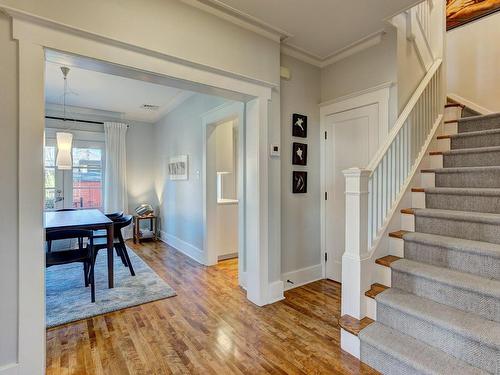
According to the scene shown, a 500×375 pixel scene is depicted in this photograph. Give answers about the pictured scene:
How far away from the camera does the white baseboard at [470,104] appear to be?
3.31m

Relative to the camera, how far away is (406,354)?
1.60 m

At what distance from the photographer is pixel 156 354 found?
1.94m

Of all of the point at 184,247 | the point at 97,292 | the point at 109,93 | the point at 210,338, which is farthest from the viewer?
the point at 184,247

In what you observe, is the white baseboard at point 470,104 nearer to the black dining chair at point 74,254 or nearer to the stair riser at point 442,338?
the stair riser at point 442,338

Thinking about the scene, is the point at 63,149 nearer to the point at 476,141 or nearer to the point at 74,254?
the point at 74,254

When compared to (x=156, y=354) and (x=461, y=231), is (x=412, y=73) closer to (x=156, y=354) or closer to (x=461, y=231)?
(x=461, y=231)

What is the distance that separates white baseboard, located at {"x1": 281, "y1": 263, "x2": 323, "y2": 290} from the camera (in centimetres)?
308

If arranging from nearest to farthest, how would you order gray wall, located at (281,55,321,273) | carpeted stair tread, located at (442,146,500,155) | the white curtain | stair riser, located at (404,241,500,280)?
stair riser, located at (404,241,500,280) → carpeted stair tread, located at (442,146,500,155) → gray wall, located at (281,55,321,273) → the white curtain

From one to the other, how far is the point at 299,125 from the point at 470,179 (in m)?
1.70

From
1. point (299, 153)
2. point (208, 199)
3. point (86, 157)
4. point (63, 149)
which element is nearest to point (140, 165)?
point (86, 157)

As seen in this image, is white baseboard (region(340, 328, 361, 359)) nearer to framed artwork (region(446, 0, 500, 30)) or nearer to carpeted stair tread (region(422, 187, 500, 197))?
carpeted stair tread (region(422, 187, 500, 197))

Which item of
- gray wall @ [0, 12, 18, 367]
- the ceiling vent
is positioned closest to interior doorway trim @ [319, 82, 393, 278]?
gray wall @ [0, 12, 18, 367]

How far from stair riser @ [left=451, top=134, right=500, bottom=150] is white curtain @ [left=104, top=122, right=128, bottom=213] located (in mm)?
5571

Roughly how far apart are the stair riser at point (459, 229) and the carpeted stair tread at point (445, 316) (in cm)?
62
